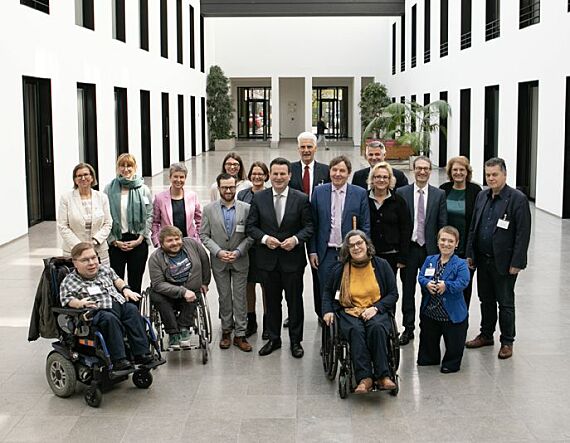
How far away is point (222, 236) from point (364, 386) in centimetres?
206

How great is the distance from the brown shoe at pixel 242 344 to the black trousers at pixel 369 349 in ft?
4.58

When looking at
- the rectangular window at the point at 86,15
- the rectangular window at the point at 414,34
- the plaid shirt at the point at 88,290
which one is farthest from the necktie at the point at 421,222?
the rectangular window at the point at 414,34

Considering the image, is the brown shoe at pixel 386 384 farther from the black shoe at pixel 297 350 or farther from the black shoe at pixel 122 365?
the black shoe at pixel 122 365

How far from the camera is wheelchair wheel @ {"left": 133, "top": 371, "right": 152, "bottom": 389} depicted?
20.2 ft

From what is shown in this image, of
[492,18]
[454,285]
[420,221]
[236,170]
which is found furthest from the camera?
[492,18]

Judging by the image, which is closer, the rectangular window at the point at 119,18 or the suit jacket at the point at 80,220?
the suit jacket at the point at 80,220

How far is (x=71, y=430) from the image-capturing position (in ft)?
17.8

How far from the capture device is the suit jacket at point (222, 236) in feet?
23.5

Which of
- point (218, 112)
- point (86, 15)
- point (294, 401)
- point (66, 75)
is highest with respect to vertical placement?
point (86, 15)

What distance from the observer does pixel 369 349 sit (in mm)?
5949

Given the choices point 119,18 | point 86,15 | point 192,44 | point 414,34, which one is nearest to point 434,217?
point 86,15

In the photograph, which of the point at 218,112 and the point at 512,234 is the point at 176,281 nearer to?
the point at 512,234

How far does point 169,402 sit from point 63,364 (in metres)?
0.80

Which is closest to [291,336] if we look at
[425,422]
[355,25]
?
[425,422]
